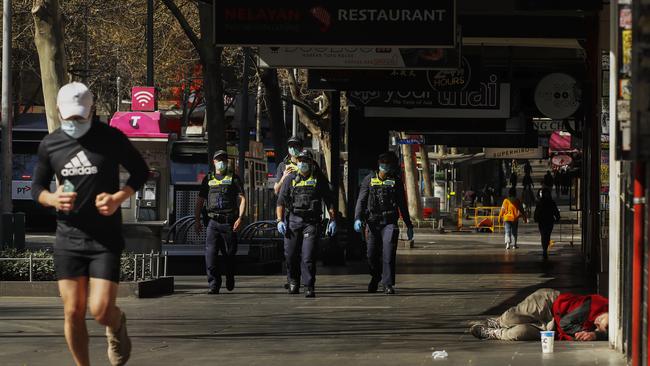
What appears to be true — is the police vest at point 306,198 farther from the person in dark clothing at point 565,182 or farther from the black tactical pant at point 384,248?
the person in dark clothing at point 565,182

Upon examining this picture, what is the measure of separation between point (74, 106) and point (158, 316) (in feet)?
19.3

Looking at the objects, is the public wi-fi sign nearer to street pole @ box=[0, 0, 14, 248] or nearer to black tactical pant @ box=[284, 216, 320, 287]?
street pole @ box=[0, 0, 14, 248]

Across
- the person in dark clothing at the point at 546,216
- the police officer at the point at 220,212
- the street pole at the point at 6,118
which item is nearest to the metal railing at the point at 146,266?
the police officer at the point at 220,212

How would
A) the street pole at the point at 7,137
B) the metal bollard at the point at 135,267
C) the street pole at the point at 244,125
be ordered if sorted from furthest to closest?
the street pole at the point at 244,125, the street pole at the point at 7,137, the metal bollard at the point at 135,267

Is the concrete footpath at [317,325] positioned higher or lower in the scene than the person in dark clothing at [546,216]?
lower

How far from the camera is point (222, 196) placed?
1681 cm

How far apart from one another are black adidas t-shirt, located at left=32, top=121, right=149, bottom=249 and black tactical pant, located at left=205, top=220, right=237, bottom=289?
28.1ft

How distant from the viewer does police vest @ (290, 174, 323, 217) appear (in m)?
16.7

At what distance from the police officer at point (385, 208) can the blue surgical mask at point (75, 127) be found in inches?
346

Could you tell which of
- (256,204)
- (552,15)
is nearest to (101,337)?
(552,15)

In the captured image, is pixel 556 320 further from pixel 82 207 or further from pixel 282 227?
pixel 282 227

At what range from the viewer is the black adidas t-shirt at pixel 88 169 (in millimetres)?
8172

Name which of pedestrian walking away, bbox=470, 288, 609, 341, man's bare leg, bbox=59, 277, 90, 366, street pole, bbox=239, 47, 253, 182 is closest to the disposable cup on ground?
pedestrian walking away, bbox=470, 288, 609, 341

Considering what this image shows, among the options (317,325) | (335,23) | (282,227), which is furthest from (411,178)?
(317,325)
